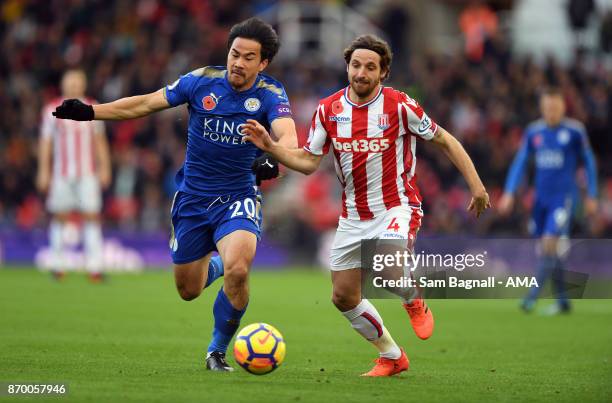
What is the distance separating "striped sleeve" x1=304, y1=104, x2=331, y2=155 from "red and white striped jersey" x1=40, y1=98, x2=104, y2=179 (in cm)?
859

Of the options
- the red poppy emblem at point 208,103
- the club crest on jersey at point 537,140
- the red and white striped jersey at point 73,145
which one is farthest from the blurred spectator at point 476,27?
the red poppy emblem at point 208,103

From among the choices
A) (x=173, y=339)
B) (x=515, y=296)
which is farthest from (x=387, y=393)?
(x=515, y=296)

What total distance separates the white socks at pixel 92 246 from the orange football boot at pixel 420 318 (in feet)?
29.2

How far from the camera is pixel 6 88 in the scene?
25.4 metres

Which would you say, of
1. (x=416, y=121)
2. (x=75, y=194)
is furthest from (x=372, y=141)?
(x=75, y=194)

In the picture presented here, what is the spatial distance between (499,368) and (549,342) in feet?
7.65

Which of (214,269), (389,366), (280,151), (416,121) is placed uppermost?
(416,121)

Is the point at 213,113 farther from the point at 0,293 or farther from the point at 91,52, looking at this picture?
the point at 91,52

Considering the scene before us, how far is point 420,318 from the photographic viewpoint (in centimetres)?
833

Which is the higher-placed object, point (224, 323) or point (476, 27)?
point (476, 27)

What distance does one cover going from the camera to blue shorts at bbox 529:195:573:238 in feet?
48.7

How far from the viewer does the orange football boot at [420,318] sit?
27.2 ft

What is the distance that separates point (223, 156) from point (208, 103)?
16.3 inches

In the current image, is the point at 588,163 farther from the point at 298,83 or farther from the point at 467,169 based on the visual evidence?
the point at 298,83
